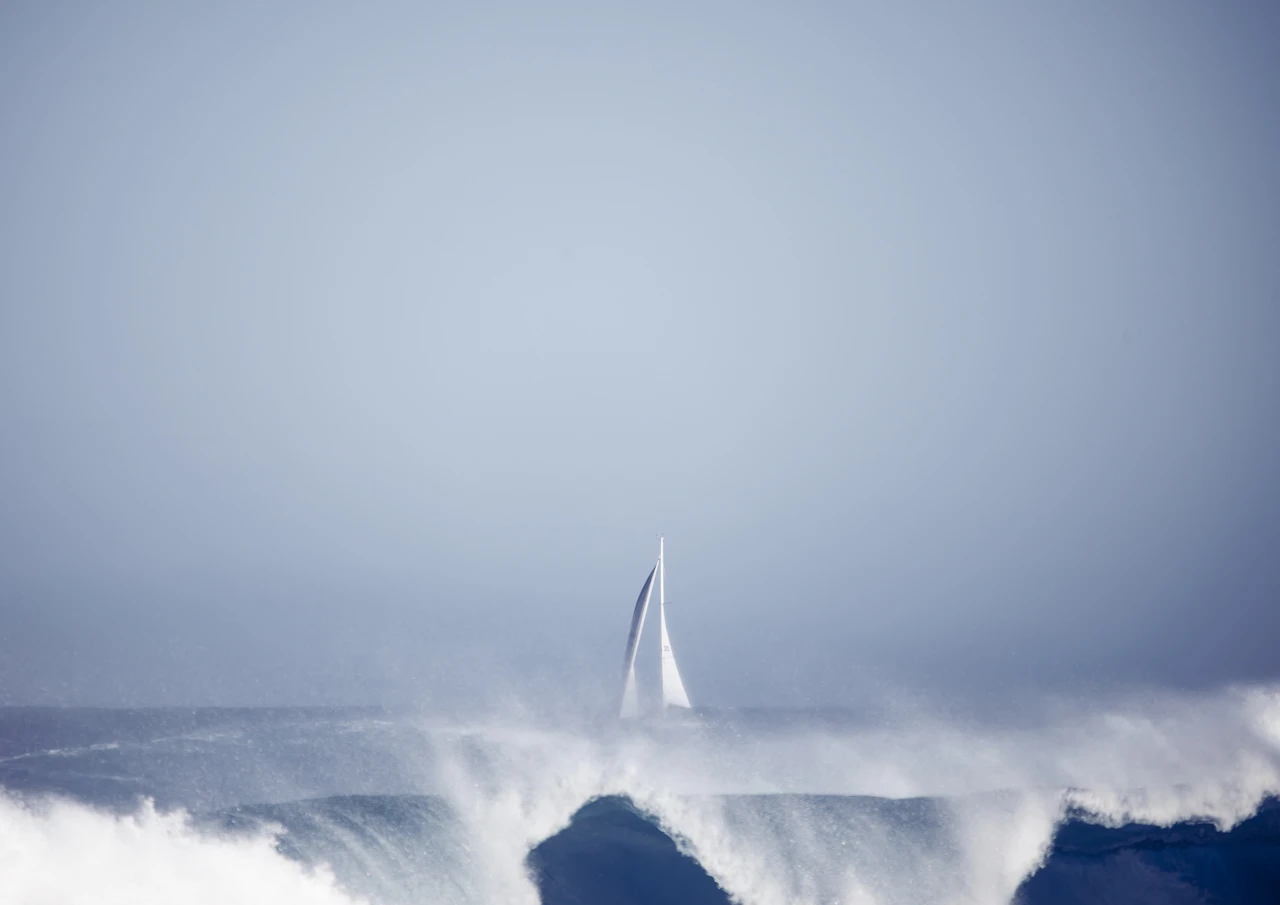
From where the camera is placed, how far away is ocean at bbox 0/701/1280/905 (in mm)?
24078

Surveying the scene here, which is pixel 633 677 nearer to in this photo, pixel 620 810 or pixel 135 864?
pixel 620 810

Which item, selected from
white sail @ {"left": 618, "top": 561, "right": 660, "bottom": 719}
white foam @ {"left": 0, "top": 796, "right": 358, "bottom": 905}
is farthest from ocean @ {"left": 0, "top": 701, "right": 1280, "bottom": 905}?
white sail @ {"left": 618, "top": 561, "right": 660, "bottom": 719}

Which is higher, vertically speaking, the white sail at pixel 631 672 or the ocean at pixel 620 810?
the white sail at pixel 631 672

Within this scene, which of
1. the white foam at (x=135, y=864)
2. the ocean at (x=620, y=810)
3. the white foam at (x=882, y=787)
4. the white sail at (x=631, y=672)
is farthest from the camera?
the white sail at (x=631, y=672)

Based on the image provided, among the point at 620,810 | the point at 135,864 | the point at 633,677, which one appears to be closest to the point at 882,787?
the point at 620,810

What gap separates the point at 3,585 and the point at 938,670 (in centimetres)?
4747

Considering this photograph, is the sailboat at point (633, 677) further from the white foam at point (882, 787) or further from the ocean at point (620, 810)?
the white foam at point (882, 787)

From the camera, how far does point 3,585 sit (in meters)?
51.3

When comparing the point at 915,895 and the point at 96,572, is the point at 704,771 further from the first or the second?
the point at 96,572

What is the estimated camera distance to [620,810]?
27.2 m

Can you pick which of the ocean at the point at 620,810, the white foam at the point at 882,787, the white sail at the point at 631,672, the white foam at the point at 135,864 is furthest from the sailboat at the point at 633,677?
the white foam at the point at 135,864

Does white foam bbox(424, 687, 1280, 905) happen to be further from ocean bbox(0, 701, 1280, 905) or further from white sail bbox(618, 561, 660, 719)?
A: white sail bbox(618, 561, 660, 719)

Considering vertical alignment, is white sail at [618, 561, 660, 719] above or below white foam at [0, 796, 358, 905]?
above

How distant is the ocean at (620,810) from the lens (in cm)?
2408
